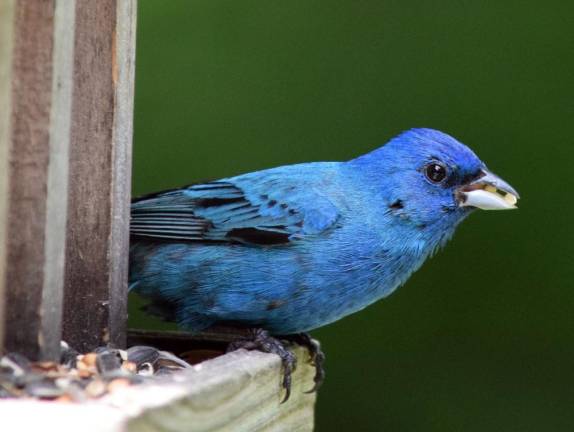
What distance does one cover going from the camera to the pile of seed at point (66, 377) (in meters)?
2.13

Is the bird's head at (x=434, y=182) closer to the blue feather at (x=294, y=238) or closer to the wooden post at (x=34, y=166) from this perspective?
the blue feather at (x=294, y=238)

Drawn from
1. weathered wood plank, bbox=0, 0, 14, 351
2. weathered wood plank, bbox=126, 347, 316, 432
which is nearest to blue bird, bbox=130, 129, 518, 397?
weathered wood plank, bbox=126, 347, 316, 432

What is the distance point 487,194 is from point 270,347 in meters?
1.05

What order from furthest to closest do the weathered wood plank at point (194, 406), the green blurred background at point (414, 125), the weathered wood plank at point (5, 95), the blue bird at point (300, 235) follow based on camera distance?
the green blurred background at point (414, 125)
the blue bird at point (300, 235)
the weathered wood plank at point (5, 95)
the weathered wood plank at point (194, 406)

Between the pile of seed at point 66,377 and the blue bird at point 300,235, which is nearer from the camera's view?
the pile of seed at point 66,377

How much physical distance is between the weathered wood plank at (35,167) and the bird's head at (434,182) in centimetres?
172

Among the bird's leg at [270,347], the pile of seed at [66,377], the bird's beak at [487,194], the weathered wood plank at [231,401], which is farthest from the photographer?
the bird's beak at [487,194]

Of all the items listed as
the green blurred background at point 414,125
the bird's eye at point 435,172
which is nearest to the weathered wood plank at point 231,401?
the bird's eye at point 435,172

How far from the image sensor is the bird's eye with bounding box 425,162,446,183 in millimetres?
3955

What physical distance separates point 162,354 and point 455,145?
1490mm

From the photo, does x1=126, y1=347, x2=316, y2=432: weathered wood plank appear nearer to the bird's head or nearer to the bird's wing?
the bird's wing

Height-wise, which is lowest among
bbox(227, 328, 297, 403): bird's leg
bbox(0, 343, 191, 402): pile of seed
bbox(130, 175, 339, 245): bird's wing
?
bbox(227, 328, 297, 403): bird's leg

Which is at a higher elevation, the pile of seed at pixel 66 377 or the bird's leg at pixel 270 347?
the pile of seed at pixel 66 377

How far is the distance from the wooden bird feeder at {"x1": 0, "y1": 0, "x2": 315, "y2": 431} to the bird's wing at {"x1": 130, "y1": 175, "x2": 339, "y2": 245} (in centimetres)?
50
